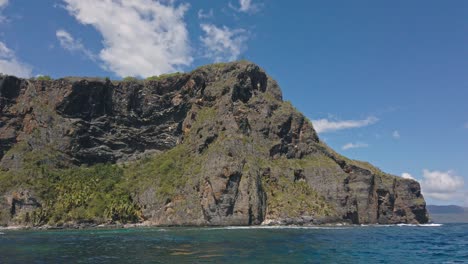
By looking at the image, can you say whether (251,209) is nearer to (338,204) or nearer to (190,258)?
(338,204)

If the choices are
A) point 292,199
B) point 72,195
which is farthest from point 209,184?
point 72,195

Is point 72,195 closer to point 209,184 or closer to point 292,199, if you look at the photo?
point 209,184

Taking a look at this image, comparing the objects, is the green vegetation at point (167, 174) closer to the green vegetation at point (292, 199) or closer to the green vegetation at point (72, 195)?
the green vegetation at point (72, 195)

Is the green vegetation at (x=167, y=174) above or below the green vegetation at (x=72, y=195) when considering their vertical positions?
above

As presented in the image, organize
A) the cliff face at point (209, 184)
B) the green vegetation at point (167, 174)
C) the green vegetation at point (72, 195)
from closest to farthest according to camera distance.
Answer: the cliff face at point (209, 184), the green vegetation at point (72, 195), the green vegetation at point (167, 174)

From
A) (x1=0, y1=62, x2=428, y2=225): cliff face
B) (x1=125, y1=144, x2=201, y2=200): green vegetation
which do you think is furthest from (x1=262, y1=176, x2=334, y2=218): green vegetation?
(x1=125, y1=144, x2=201, y2=200): green vegetation

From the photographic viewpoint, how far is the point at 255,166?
6703 inches

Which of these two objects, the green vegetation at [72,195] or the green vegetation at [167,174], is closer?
the green vegetation at [72,195]

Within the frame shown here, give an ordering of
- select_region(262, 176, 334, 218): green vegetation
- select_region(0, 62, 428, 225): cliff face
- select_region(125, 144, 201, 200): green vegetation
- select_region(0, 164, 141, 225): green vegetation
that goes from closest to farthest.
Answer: select_region(0, 62, 428, 225): cliff face < select_region(262, 176, 334, 218): green vegetation < select_region(0, 164, 141, 225): green vegetation < select_region(125, 144, 201, 200): green vegetation

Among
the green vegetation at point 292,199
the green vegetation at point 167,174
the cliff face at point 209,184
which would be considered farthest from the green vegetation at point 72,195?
the green vegetation at point 292,199

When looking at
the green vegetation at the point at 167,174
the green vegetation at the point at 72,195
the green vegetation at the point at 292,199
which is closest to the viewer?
the green vegetation at the point at 292,199

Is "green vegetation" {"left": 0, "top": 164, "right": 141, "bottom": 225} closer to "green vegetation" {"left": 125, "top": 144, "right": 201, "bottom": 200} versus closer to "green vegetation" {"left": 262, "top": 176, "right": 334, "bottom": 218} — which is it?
"green vegetation" {"left": 125, "top": 144, "right": 201, "bottom": 200}

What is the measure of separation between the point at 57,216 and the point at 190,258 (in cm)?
13022

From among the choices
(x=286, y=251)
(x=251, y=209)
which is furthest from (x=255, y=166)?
(x=286, y=251)
